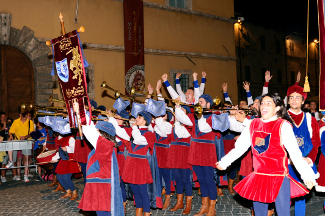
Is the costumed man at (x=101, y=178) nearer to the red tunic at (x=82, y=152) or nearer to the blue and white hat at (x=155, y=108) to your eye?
the blue and white hat at (x=155, y=108)

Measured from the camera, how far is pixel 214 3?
64.3 ft

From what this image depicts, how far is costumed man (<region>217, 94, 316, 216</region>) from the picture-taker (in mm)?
4062

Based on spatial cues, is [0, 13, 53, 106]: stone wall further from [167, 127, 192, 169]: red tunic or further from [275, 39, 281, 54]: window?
[275, 39, 281, 54]: window

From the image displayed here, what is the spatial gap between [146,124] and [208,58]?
44.4ft

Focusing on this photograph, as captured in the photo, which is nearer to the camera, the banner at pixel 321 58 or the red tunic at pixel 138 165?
the banner at pixel 321 58

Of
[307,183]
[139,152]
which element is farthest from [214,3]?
[307,183]

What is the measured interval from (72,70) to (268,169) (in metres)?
A: 2.89

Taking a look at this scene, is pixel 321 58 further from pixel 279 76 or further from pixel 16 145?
pixel 279 76

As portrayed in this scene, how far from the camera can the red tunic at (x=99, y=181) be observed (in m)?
4.94

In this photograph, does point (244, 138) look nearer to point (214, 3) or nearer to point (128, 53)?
point (128, 53)

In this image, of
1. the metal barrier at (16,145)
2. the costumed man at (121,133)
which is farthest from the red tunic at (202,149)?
the metal barrier at (16,145)

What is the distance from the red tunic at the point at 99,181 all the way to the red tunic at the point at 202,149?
6.39ft

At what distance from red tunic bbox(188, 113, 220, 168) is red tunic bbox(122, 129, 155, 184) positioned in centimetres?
86

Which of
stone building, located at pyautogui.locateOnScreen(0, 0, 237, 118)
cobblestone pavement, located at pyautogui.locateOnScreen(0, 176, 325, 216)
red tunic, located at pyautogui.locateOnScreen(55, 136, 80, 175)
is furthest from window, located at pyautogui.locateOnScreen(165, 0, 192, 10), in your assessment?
red tunic, located at pyautogui.locateOnScreen(55, 136, 80, 175)
